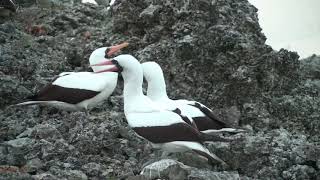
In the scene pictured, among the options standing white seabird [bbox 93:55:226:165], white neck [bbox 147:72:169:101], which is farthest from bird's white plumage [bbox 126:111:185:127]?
white neck [bbox 147:72:169:101]

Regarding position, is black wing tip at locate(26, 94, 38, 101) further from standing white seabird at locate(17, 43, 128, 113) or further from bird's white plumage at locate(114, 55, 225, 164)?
bird's white plumage at locate(114, 55, 225, 164)

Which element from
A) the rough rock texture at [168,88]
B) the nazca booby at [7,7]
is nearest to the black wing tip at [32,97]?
the rough rock texture at [168,88]

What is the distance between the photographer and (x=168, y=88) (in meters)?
12.0

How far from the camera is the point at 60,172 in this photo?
8117 mm

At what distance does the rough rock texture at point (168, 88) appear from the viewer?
8961 millimetres

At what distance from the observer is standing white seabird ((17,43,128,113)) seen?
10773 mm

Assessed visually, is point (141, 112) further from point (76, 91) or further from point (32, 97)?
point (32, 97)

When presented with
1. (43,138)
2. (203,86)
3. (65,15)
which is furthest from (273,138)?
(65,15)

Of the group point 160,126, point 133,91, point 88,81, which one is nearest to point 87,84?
point 88,81

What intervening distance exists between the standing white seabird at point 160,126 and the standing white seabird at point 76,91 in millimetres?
1241

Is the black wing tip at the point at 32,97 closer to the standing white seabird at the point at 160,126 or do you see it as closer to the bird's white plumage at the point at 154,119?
the standing white seabird at the point at 160,126

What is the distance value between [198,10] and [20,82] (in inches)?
133

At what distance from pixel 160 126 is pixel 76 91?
239 cm

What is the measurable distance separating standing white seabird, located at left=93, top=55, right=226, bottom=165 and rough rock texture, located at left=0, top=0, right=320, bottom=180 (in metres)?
0.31
